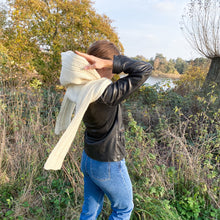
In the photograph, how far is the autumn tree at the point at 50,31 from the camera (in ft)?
14.5

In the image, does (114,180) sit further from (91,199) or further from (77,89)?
(77,89)

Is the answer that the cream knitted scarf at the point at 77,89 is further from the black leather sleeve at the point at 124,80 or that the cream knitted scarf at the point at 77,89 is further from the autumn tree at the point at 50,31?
the autumn tree at the point at 50,31

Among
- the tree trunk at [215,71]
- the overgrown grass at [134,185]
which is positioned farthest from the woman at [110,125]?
the tree trunk at [215,71]

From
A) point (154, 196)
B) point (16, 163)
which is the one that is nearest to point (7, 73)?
Result: point (16, 163)

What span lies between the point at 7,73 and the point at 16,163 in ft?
7.15

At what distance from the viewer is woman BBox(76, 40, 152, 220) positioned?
1017 mm

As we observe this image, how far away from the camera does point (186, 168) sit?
217 centimetres

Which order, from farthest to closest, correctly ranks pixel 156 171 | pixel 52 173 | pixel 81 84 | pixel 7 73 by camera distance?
pixel 7 73, pixel 52 173, pixel 156 171, pixel 81 84

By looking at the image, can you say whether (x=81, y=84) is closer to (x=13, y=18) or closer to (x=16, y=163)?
(x=16, y=163)

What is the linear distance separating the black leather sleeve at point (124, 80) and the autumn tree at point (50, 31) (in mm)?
3902

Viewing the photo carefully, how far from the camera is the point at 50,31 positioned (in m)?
4.77

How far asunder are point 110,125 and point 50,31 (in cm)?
447

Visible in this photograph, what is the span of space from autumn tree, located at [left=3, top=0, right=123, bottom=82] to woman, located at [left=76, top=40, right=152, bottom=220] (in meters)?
3.80

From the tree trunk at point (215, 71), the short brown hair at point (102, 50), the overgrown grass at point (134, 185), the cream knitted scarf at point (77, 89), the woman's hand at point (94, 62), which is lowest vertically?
the overgrown grass at point (134, 185)
